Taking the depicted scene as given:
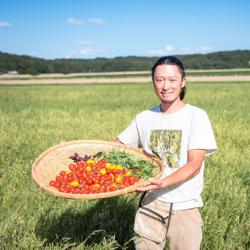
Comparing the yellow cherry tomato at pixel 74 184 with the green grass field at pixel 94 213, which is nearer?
the yellow cherry tomato at pixel 74 184

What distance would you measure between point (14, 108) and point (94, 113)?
453 cm

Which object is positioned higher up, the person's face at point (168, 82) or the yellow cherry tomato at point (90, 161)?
the person's face at point (168, 82)

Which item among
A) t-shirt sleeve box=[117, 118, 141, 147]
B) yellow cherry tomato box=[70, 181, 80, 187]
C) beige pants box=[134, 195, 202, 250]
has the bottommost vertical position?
beige pants box=[134, 195, 202, 250]

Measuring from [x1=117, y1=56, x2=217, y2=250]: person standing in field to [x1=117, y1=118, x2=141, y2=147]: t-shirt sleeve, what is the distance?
0.29 meters

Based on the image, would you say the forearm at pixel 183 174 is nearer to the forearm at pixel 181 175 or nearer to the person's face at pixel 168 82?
the forearm at pixel 181 175

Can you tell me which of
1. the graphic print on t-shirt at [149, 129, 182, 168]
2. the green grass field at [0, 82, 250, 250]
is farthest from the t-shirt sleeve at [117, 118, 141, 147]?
the green grass field at [0, 82, 250, 250]

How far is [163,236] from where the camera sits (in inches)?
121

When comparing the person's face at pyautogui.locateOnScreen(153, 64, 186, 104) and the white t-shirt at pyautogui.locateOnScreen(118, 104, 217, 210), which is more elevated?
the person's face at pyautogui.locateOnScreen(153, 64, 186, 104)

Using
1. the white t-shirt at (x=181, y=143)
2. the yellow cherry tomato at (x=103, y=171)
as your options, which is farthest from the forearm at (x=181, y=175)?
the yellow cherry tomato at (x=103, y=171)

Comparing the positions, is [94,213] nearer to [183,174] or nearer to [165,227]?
[165,227]

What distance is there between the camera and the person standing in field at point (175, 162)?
2921 mm

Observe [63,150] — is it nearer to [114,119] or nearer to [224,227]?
[224,227]

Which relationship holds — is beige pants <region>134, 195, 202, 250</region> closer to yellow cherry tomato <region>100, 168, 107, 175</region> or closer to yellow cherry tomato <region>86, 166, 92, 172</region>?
yellow cherry tomato <region>100, 168, 107, 175</region>

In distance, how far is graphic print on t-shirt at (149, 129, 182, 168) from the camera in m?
3.01
